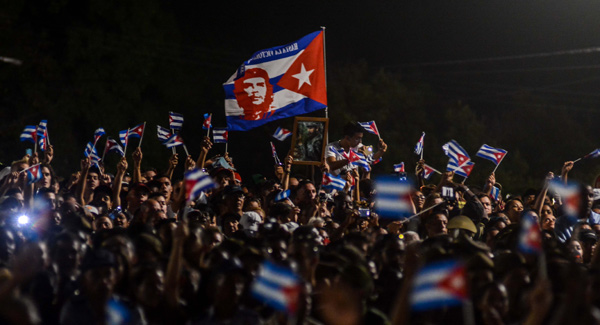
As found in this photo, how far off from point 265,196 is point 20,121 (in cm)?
1696

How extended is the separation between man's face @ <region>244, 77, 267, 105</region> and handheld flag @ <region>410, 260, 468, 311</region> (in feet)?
29.5

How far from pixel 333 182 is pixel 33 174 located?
3.79 m

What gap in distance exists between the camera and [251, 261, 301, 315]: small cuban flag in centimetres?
417

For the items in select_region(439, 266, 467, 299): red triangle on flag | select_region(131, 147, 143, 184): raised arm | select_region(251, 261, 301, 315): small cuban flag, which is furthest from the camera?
select_region(131, 147, 143, 184): raised arm

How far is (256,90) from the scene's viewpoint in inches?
505

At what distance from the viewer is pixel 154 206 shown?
8.36m

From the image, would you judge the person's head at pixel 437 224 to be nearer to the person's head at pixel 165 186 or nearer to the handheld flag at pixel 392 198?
the handheld flag at pixel 392 198

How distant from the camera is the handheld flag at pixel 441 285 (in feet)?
12.7

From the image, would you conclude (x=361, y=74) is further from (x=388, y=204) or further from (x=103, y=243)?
(x=103, y=243)

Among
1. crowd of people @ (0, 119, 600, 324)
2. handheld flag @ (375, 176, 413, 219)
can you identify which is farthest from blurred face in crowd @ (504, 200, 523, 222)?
handheld flag @ (375, 176, 413, 219)

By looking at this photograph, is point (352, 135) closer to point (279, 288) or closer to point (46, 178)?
point (46, 178)

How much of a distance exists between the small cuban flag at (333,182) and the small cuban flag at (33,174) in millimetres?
3577

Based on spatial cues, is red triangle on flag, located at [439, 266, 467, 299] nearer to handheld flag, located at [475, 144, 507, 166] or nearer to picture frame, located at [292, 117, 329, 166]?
picture frame, located at [292, 117, 329, 166]

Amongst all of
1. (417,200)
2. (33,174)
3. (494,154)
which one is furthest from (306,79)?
(33,174)
